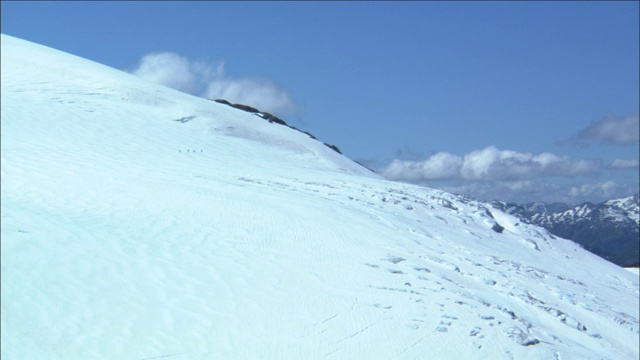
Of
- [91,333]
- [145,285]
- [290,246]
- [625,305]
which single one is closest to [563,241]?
[625,305]

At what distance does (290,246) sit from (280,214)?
228 cm

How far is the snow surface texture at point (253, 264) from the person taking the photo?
29.6 ft

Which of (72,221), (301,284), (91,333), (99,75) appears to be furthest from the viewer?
(99,75)

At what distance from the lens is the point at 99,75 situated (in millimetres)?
29719

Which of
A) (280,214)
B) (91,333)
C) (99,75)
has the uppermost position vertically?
(99,75)

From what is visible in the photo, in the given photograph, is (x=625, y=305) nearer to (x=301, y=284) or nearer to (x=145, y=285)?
(x=301, y=284)

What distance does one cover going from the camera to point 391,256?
13688 mm

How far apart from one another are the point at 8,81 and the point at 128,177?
12098 millimetres

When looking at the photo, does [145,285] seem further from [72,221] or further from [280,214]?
[280,214]

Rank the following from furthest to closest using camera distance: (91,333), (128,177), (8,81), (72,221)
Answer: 1. (8,81)
2. (128,177)
3. (72,221)
4. (91,333)

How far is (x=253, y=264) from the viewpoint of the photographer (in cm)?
1177

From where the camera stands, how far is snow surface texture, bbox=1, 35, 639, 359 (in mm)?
9008

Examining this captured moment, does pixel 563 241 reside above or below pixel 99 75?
below

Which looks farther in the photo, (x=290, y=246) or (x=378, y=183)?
(x=378, y=183)
